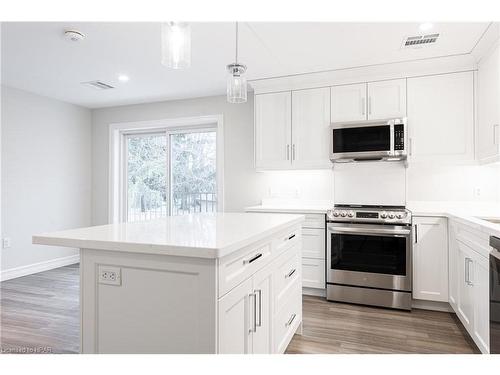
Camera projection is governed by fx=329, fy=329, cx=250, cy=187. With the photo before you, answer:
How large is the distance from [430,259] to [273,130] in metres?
2.12

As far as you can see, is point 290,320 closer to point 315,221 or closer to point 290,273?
point 290,273

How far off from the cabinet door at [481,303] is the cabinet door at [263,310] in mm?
1352

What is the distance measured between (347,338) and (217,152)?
9.49 ft

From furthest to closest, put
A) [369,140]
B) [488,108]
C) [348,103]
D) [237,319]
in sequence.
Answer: [348,103], [369,140], [488,108], [237,319]

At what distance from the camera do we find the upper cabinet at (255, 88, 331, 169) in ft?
12.1

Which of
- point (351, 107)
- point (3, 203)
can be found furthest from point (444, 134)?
point (3, 203)

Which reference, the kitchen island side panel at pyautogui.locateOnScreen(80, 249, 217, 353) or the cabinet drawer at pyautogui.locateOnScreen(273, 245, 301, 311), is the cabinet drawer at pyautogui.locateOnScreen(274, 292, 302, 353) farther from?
the kitchen island side panel at pyautogui.locateOnScreen(80, 249, 217, 353)

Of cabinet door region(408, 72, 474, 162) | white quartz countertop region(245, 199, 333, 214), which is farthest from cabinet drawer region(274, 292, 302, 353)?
cabinet door region(408, 72, 474, 162)

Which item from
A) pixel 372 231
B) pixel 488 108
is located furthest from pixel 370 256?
pixel 488 108

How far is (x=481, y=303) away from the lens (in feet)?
A: 7.09

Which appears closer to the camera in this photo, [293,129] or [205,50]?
[205,50]

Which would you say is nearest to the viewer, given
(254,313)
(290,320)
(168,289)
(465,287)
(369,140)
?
(168,289)

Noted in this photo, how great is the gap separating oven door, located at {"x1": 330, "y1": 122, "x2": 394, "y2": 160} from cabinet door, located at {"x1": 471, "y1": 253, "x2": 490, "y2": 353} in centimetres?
141

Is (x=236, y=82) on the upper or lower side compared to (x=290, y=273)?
upper
